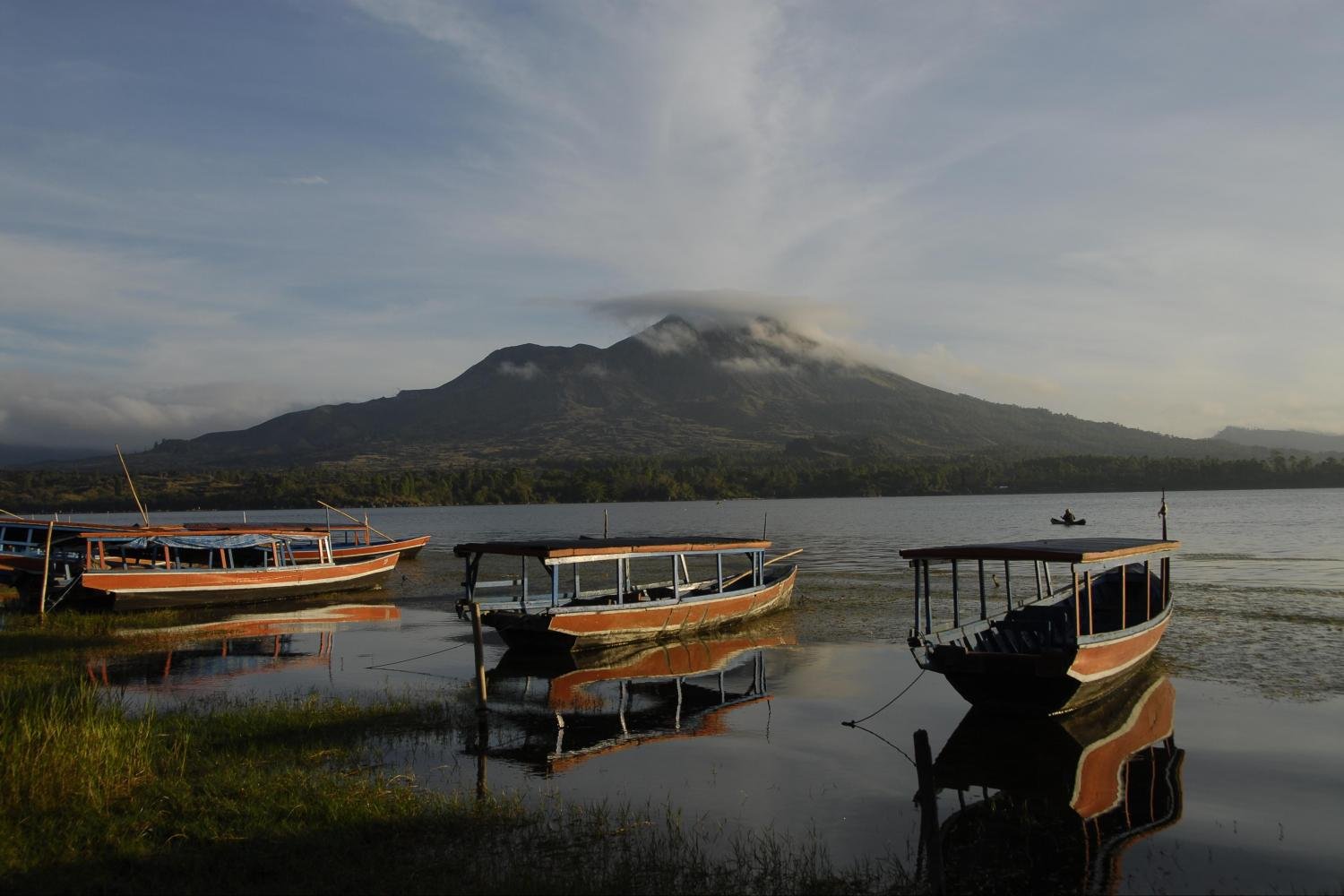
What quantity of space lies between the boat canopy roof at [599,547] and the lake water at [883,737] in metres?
2.51

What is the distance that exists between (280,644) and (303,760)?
1351 cm

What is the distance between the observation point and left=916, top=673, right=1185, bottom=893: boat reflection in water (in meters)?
10.1

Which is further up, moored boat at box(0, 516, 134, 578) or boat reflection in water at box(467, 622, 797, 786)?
moored boat at box(0, 516, 134, 578)

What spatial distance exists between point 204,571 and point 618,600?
636 inches

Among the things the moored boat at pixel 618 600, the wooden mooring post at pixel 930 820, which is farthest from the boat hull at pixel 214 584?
the wooden mooring post at pixel 930 820

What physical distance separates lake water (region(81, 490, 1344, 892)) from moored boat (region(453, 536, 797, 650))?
2.49 feet

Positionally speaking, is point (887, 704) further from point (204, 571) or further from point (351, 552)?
point (351, 552)

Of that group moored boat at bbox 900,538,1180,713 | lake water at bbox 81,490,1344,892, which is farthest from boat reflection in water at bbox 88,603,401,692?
moored boat at bbox 900,538,1180,713

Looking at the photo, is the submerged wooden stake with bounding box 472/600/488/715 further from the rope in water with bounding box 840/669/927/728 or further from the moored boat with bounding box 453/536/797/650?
the rope in water with bounding box 840/669/927/728

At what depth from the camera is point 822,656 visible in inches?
922

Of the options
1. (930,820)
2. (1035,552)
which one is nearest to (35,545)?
(1035,552)

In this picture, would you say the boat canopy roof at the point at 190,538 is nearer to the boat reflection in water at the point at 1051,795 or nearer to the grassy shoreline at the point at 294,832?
the grassy shoreline at the point at 294,832

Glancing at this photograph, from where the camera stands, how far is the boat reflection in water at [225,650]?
20.1 meters

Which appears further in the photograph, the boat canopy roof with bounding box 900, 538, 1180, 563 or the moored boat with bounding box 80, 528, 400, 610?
the moored boat with bounding box 80, 528, 400, 610
